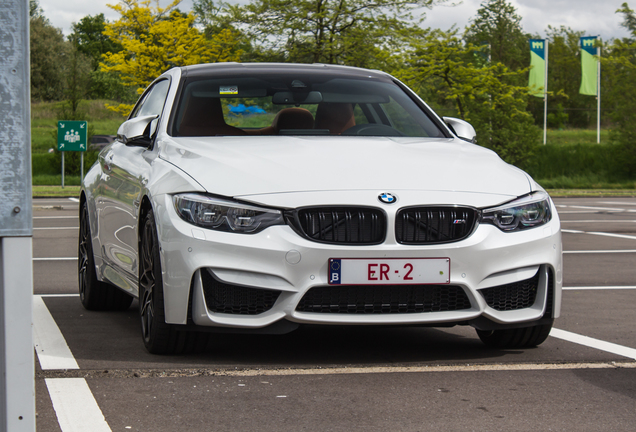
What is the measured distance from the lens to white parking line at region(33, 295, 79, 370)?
15.2ft

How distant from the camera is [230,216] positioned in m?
4.36

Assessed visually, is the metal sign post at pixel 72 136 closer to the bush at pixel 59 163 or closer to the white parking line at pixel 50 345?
the bush at pixel 59 163

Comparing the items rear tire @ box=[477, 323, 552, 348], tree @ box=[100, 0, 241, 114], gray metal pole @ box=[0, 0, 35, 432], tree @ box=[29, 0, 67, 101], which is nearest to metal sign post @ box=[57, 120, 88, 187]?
tree @ box=[100, 0, 241, 114]

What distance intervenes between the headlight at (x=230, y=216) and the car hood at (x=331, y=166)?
0.21 ft

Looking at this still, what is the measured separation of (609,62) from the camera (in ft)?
131

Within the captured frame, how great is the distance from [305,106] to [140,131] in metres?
1.06

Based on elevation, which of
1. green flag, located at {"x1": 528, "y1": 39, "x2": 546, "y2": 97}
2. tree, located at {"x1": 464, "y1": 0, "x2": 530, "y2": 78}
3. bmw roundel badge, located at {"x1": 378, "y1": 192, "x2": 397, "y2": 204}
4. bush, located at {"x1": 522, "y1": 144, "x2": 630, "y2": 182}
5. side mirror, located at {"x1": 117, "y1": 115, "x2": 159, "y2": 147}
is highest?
tree, located at {"x1": 464, "y1": 0, "x2": 530, "y2": 78}

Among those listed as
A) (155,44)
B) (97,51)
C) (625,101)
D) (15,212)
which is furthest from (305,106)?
(97,51)

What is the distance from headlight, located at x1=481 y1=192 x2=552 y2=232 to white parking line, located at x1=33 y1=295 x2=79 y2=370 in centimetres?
215

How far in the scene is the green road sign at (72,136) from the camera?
31.3 metres

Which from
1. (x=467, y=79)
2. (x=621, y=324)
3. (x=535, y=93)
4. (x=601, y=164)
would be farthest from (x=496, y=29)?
(x=621, y=324)

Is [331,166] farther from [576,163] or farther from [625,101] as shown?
[576,163]

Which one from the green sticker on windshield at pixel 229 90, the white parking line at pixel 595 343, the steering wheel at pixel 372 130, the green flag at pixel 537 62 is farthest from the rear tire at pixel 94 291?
the green flag at pixel 537 62

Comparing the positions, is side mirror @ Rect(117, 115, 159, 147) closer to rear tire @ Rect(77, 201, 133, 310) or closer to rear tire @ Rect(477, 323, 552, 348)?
rear tire @ Rect(77, 201, 133, 310)
